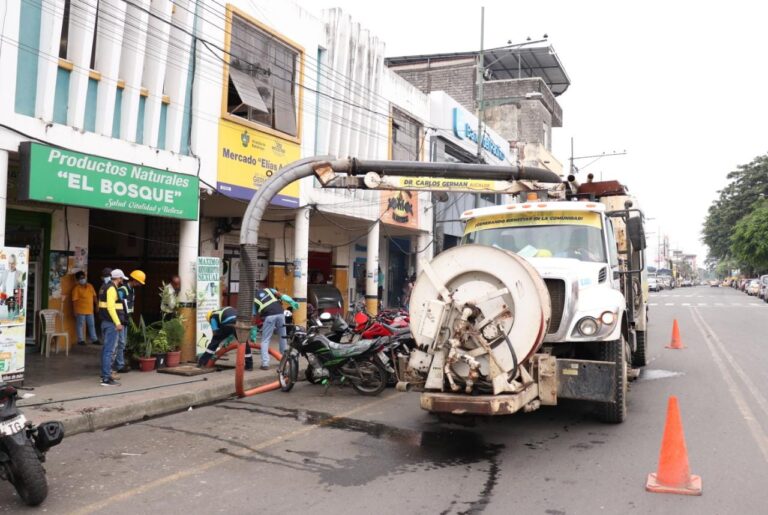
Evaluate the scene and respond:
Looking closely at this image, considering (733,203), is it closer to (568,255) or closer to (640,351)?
(640,351)

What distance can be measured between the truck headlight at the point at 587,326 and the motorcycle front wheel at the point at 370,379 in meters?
3.34

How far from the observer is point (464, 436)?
22.0ft

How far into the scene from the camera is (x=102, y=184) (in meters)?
9.57

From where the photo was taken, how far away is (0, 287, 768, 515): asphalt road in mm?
4711

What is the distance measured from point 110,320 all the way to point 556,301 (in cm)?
638

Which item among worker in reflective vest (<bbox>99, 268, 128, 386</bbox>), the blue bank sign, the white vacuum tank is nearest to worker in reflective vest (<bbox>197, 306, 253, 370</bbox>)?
worker in reflective vest (<bbox>99, 268, 128, 386</bbox>)

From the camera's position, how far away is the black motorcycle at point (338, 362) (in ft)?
29.6

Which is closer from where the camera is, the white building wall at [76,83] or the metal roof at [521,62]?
the white building wall at [76,83]

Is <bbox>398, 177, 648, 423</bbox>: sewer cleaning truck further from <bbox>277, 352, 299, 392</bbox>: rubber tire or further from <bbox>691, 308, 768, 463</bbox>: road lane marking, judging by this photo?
<bbox>277, 352, 299, 392</bbox>: rubber tire

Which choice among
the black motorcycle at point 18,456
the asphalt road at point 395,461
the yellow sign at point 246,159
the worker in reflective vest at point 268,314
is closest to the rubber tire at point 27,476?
the black motorcycle at point 18,456

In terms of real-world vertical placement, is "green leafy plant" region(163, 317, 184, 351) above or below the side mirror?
below

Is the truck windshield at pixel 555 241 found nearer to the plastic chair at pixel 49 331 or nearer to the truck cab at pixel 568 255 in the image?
the truck cab at pixel 568 255

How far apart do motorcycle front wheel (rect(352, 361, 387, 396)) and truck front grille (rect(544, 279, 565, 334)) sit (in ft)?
10.2

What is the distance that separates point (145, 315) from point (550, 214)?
37.9 feet
